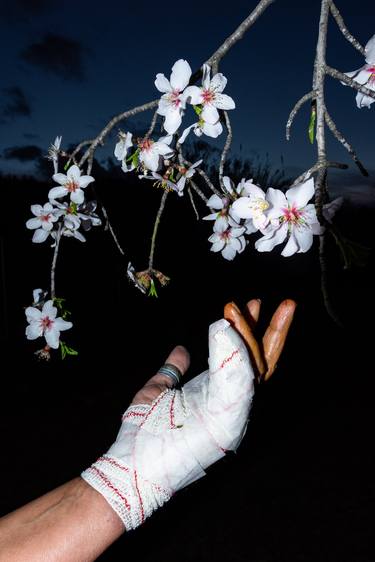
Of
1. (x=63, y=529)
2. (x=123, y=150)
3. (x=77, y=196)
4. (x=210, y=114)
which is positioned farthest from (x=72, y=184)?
(x=63, y=529)

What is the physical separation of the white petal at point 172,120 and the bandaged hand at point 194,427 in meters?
0.35

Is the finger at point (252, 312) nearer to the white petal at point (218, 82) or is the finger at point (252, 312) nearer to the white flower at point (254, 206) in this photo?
the white flower at point (254, 206)

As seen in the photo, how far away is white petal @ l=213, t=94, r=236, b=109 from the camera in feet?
2.70

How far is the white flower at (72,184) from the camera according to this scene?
94 cm

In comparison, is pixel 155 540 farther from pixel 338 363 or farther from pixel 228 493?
pixel 338 363

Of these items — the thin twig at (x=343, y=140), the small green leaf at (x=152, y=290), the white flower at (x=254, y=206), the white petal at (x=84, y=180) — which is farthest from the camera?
the small green leaf at (x=152, y=290)

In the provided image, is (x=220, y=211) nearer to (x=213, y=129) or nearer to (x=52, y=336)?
(x=213, y=129)

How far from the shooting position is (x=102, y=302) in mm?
6645

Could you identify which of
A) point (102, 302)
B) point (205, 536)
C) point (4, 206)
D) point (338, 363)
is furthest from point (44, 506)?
point (4, 206)

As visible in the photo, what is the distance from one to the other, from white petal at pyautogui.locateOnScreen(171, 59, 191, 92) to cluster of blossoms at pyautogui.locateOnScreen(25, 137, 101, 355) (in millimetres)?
260

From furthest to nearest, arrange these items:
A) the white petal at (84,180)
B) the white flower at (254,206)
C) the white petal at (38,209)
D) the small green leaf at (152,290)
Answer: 1. the white petal at (38,209)
2. the small green leaf at (152,290)
3. the white petal at (84,180)
4. the white flower at (254,206)

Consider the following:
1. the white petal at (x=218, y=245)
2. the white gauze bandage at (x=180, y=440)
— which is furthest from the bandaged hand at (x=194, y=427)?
the white petal at (x=218, y=245)

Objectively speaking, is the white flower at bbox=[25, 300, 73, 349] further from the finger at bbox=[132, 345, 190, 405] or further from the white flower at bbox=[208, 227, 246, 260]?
the white flower at bbox=[208, 227, 246, 260]

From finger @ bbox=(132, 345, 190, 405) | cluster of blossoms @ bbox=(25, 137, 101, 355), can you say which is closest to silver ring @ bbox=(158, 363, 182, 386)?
finger @ bbox=(132, 345, 190, 405)
